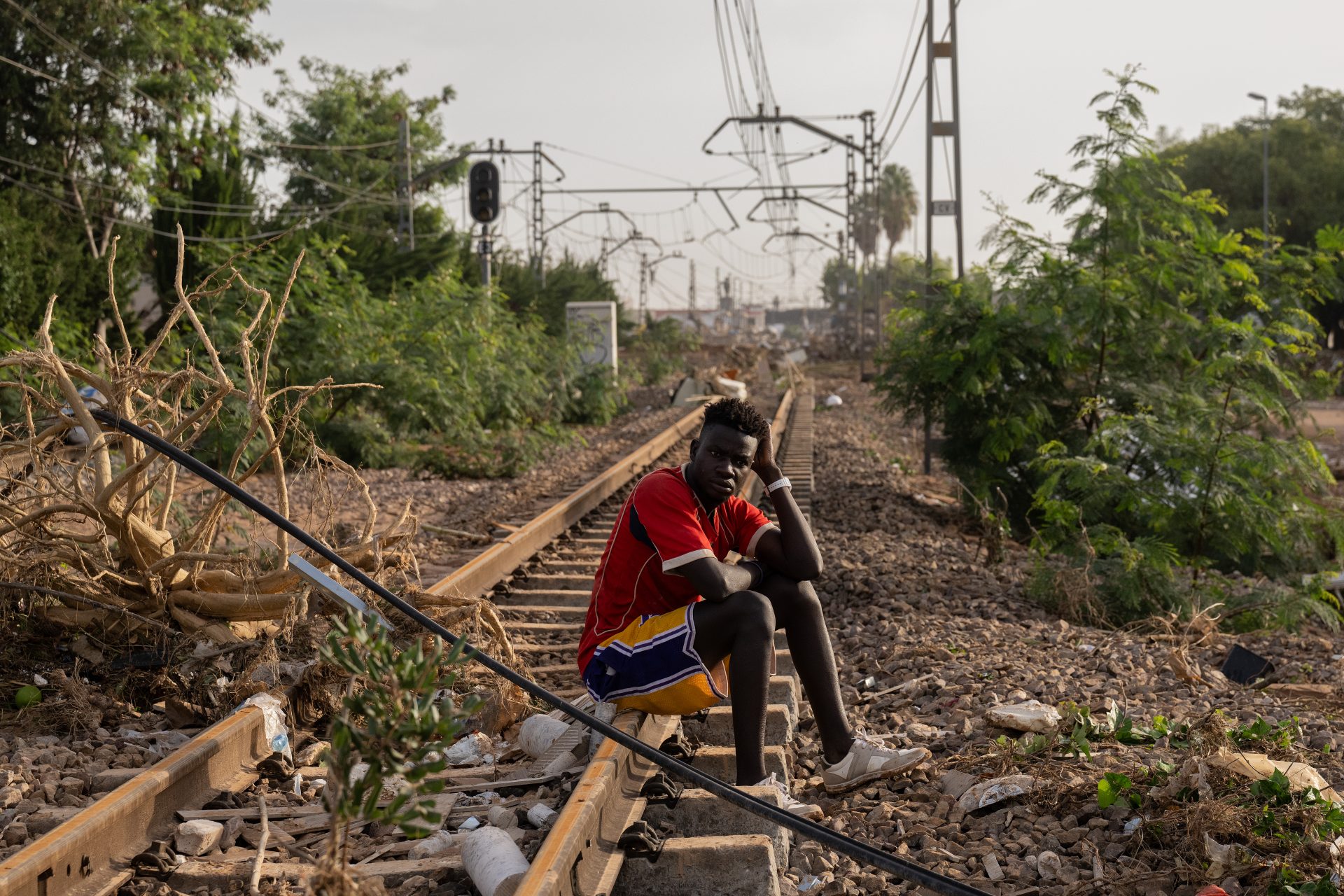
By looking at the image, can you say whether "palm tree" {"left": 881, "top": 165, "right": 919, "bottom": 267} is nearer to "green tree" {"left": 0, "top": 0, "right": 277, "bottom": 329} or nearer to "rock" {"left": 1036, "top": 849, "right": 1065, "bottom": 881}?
"green tree" {"left": 0, "top": 0, "right": 277, "bottom": 329}

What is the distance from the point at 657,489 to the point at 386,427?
1025 centimetres

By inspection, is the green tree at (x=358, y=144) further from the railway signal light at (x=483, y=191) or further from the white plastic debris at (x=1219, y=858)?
the white plastic debris at (x=1219, y=858)

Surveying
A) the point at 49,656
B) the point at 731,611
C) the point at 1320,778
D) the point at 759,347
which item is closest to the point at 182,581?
the point at 49,656

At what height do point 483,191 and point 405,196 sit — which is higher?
point 405,196

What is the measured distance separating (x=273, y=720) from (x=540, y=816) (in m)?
1.19

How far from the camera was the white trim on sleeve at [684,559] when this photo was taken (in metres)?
3.90

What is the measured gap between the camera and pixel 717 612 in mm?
3930

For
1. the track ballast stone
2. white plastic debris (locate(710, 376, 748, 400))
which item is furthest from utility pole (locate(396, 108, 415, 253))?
the track ballast stone

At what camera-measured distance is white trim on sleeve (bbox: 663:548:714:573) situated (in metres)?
3.90

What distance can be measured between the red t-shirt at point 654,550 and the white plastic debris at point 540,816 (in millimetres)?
716

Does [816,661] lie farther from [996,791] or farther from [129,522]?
[129,522]

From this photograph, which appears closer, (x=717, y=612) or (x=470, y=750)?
(x=717, y=612)

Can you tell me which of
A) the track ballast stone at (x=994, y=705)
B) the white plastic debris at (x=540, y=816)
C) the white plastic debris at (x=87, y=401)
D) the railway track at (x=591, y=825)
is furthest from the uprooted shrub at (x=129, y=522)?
the track ballast stone at (x=994, y=705)

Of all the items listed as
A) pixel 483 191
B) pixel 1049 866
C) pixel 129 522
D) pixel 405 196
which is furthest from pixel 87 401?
pixel 405 196
